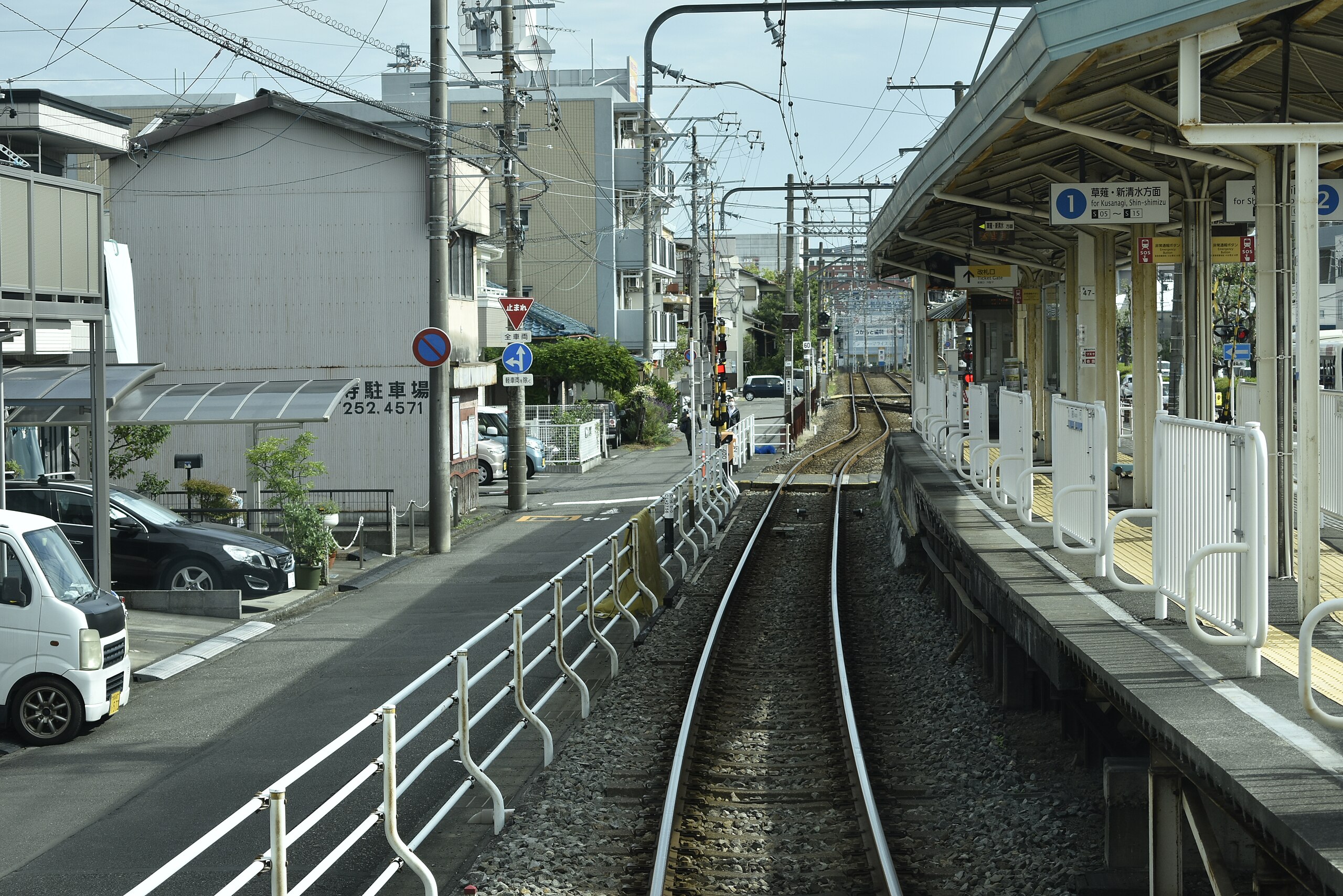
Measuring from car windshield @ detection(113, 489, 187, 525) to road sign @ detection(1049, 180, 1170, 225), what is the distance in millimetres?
10512

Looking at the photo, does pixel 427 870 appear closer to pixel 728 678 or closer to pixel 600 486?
pixel 728 678

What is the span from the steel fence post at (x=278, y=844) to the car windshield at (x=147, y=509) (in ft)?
37.9

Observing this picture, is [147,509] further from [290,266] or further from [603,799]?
[603,799]

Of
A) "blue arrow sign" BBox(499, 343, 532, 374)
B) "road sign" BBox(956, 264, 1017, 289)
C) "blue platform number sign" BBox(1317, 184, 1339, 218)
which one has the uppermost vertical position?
"road sign" BBox(956, 264, 1017, 289)

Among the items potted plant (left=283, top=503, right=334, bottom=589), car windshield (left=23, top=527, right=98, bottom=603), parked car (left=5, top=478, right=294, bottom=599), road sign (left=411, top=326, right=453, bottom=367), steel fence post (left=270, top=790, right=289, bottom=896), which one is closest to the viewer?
steel fence post (left=270, top=790, right=289, bottom=896)

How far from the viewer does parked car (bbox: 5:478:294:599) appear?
583 inches

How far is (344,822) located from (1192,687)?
4.64 m

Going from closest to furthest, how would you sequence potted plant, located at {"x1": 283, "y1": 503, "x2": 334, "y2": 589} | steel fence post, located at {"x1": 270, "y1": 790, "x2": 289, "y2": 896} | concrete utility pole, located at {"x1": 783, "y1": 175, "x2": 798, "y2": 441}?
steel fence post, located at {"x1": 270, "y1": 790, "x2": 289, "y2": 896}, potted plant, located at {"x1": 283, "y1": 503, "x2": 334, "y2": 589}, concrete utility pole, located at {"x1": 783, "y1": 175, "x2": 798, "y2": 441}

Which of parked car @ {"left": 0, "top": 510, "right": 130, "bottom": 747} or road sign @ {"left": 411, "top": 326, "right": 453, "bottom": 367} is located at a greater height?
road sign @ {"left": 411, "top": 326, "right": 453, "bottom": 367}

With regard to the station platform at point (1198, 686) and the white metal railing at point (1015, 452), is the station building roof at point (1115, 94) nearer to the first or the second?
the white metal railing at point (1015, 452)

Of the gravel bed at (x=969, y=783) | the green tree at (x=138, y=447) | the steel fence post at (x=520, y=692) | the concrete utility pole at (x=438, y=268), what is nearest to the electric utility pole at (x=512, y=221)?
the concrete utility pole at (x=438, y=268)

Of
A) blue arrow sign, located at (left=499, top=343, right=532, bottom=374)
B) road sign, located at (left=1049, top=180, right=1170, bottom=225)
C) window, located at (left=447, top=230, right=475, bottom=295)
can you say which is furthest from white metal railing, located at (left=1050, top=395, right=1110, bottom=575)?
window, located at (left=447, top=230, right=475, bottom=295)

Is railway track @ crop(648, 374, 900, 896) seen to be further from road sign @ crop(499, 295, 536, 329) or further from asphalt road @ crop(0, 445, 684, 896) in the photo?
road sign @ crop(499, 295, 536, 329)

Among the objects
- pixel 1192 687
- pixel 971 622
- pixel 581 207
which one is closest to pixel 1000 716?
pixel 971 622
